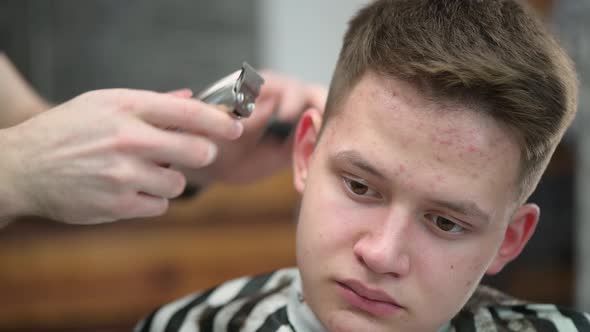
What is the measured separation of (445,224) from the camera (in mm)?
857

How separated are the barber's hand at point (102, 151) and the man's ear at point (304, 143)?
193 millimetres

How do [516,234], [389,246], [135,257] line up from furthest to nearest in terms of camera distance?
1. [135,257]
2. [516,234]
3. [389,246]

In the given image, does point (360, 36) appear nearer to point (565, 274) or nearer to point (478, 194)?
point (478, 194)

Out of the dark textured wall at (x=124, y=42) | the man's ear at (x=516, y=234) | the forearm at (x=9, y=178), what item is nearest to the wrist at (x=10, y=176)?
the forearm at (x=9, y=178)

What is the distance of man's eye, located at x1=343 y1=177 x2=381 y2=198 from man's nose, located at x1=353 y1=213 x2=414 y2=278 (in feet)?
0.15

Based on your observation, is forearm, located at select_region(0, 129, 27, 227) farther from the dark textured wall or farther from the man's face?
the dark textured wall

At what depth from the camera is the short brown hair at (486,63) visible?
83 cm

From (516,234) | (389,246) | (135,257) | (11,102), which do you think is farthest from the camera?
(135,257)

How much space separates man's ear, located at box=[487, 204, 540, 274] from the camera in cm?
94

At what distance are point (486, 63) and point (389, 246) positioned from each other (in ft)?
0.87

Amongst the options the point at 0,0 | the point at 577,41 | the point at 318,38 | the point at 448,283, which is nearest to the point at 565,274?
the point at 577,41

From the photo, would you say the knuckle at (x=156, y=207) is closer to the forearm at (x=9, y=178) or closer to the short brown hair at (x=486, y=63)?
the forearm at (x=9, y=178)

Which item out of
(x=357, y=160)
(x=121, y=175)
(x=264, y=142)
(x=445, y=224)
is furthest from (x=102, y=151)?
(x=264, y=142)

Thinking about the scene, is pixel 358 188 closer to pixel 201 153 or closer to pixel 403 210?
pixel 403 210
